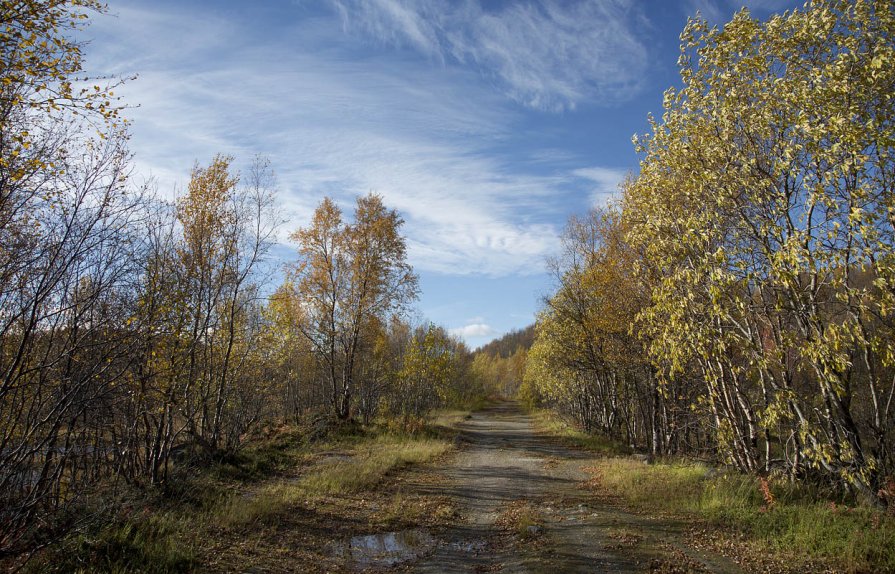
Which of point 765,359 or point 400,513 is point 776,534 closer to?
point 765,359

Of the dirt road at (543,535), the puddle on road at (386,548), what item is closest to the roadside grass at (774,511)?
the dirt road at (543,535)

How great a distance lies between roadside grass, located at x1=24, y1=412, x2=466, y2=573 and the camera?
21.6 feet

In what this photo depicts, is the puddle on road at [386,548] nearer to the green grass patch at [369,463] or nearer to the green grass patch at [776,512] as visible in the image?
the green grass patch at [369,463]

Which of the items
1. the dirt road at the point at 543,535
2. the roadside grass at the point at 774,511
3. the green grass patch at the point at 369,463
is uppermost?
the roadside grass at the point at 774,511

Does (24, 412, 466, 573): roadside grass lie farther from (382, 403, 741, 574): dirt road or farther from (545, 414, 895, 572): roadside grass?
(545, 414, 895, 572): roadside grass

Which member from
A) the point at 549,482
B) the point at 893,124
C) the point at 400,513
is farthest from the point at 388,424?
the point at 893,124

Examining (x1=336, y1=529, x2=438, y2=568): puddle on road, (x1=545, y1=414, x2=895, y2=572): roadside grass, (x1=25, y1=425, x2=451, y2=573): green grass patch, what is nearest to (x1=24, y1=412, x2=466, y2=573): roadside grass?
(x1=25, y1=425, x2=451, y2=573): green grass patch

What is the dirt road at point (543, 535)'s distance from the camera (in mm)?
7227

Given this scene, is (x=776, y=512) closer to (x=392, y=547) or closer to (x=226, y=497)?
(x=392, y=547)

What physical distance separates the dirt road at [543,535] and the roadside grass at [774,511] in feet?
2.93

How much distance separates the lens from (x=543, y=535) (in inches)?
340

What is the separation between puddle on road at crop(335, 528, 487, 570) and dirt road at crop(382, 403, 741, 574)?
0.04 meters

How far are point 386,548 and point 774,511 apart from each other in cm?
697

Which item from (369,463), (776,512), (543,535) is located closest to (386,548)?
(543,535)
